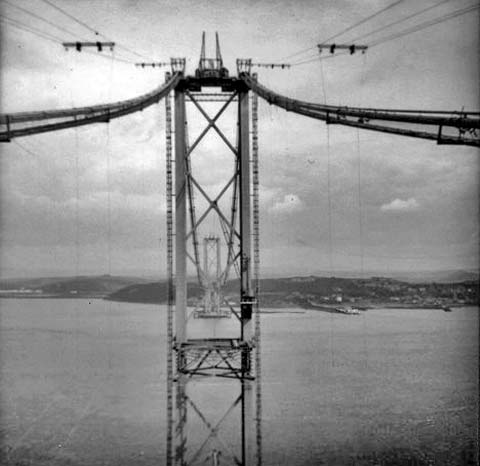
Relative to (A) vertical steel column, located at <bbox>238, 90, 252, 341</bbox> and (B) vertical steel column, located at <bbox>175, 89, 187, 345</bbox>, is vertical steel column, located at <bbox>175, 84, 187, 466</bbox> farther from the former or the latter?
(A) vertical steel column, located at <bbox>238, 90, 252, 341</bbox>

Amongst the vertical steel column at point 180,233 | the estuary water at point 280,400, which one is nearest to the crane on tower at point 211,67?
the vertical steel column at point 180,233

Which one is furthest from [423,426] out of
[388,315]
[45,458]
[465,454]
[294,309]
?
[294,309]

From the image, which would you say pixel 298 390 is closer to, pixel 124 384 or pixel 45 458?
pixel 124 384

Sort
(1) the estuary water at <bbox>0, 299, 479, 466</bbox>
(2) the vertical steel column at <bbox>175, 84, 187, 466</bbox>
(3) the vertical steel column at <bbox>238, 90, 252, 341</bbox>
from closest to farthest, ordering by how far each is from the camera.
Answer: (2) the vertical steel column at <bbox>175, 84, 187, 466</bbox>, (3) the vertical steel column at <bbox>238, 90, 252, 341</bbox>, (1) the estuary water at <bbox>0, 299, 479, 466</bbox>

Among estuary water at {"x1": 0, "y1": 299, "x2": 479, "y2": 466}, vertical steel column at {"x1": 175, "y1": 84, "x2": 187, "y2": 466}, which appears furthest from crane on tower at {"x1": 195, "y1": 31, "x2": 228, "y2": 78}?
estuary water at {"x1": 0, "y1": 299, "x2": 479, "y2": 466}

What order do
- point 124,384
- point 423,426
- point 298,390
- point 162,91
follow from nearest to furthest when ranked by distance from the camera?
point 162,91, point 423,426, point 298,390, point 124,384

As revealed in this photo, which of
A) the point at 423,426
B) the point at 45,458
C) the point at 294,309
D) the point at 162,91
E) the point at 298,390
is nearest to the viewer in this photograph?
the point at 162,91

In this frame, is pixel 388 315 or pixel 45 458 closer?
pixel 45 458
